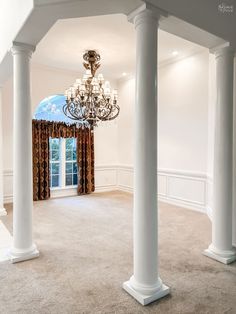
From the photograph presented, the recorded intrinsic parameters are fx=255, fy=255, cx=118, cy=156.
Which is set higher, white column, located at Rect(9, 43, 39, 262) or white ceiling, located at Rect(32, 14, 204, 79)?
white ceiling, located at Rect(32, 14, 204, 79)

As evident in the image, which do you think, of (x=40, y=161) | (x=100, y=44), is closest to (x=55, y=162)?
(x=40, y=161)

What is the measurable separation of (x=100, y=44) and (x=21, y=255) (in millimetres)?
3847

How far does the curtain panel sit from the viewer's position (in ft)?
21.1

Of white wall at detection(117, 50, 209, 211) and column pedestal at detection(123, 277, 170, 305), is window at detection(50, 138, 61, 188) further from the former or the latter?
column pedestal at detection(123, 277, 170, 305)

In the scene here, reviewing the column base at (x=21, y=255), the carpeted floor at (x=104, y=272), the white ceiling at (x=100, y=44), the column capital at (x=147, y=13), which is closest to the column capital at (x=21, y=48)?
the white ceiling at (x=100, y=44)

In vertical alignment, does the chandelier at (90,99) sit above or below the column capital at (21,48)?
below

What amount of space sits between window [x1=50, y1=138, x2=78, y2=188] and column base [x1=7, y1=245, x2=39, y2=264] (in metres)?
3.95

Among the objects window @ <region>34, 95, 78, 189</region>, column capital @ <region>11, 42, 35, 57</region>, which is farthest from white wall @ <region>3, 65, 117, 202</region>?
column capital @ <region>11, 42, 35, 57</region>

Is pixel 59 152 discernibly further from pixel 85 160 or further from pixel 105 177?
pixel 105 177

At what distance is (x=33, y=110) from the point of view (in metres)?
6.43

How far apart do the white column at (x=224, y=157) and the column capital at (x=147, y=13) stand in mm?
1186

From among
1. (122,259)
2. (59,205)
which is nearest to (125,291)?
(122,259)

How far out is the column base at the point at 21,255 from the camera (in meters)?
3.04

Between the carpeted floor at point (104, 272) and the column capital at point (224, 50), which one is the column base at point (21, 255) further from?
the column capital at point (224, 50)
